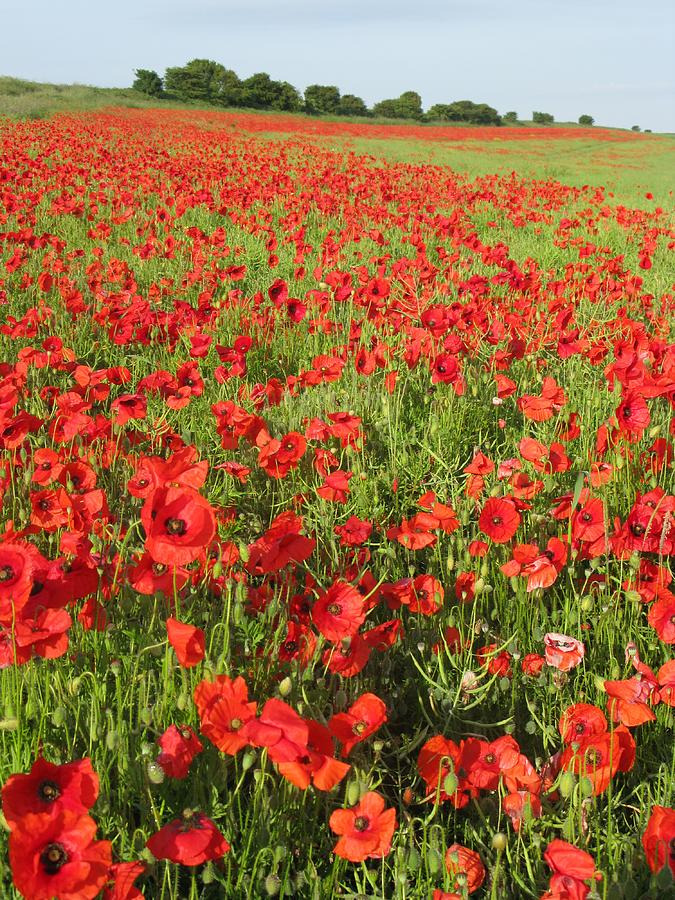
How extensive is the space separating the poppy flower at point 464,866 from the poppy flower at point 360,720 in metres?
0.25

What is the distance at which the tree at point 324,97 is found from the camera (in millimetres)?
59825

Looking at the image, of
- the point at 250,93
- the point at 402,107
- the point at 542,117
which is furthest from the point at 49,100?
the point at 542,117

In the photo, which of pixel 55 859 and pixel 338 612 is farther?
pixel 338 612

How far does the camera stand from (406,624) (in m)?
2.22

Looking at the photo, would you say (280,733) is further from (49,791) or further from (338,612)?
(338,612)

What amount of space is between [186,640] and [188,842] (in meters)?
0.33

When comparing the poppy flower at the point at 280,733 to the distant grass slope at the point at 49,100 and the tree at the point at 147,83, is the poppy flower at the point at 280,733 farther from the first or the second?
the tree at the point at 147,83

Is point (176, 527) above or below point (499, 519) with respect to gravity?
above

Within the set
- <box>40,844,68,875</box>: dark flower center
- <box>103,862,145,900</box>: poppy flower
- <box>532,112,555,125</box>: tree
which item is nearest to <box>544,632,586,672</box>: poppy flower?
<box>103,862,145,900</box>: poppy flower

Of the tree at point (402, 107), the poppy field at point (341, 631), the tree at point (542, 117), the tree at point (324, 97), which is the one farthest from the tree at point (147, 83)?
the poppy field at point (341, 631)

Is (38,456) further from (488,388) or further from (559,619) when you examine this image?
(488,388)

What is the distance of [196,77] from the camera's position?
2212 inches

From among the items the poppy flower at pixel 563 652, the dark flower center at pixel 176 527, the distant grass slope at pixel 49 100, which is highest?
the distant grass slope at pixel 49 100

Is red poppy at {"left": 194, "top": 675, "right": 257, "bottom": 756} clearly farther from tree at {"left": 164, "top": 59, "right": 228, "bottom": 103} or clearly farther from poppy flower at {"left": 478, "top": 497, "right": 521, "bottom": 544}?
tree at {"left": 164, "top": 59, "right": 228, "bottom": 103}
